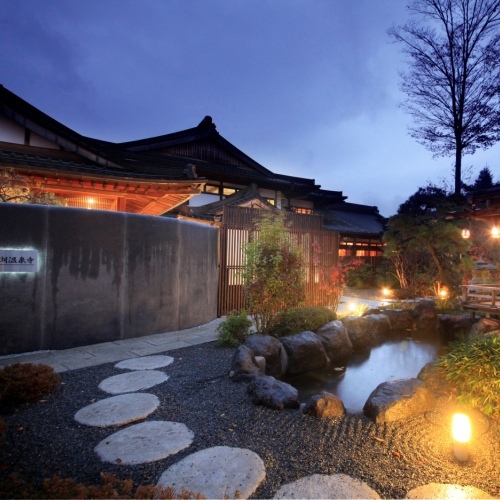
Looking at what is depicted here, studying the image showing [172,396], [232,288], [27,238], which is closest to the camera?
[172,396]

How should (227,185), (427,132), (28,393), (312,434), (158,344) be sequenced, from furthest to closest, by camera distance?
1. (427,132)
2. (227,185)
3. (158,344)
4. (28,393)
5. (312,434)

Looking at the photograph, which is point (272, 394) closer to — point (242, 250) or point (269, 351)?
point (269, 351)

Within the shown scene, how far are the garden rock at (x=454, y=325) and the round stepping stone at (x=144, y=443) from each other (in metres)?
9.30

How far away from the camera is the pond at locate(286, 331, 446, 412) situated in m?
5.38

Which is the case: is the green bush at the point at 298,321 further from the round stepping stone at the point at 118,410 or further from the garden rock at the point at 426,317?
the garden rock at the point at 426,317

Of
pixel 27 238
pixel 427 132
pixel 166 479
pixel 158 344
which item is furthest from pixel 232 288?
pixel 427 132

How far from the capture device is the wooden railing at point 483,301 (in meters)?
9.17

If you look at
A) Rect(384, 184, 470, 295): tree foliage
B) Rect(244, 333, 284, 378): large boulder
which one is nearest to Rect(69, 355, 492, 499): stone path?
Rect(244, 333, 284, 378): large boulder

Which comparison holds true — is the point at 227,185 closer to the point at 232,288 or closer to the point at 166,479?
the point at 232,288

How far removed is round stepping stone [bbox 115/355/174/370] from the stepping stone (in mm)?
2814

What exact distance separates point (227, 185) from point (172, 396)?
14.3 m

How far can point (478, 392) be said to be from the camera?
12.3 feet

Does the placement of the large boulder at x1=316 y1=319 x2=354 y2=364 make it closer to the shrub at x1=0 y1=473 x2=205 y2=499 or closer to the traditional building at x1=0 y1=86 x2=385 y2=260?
the traditional building at x1=0 y1=86 x2=385 y2=260

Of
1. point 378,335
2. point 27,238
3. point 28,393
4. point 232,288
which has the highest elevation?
point 27,238
